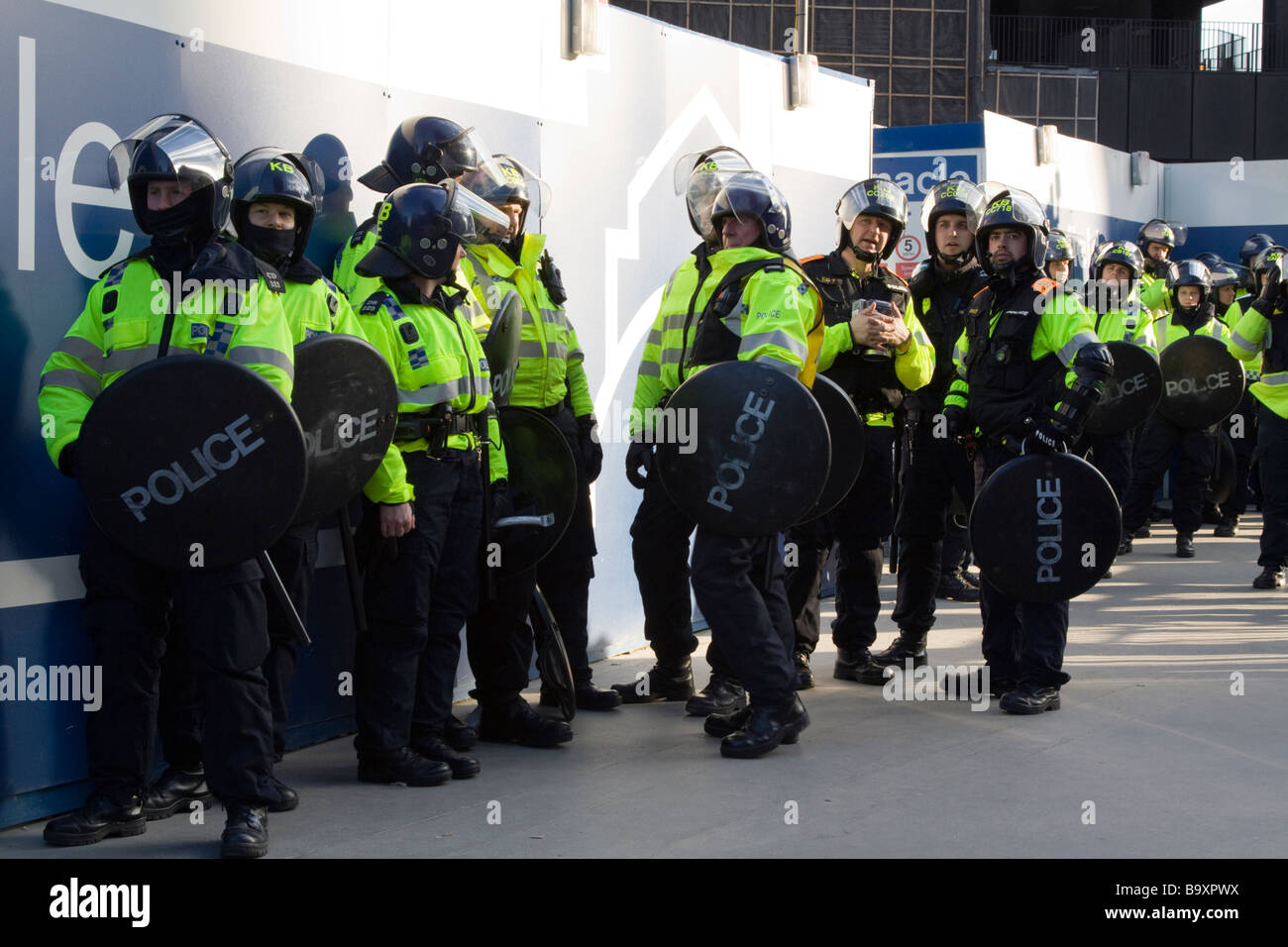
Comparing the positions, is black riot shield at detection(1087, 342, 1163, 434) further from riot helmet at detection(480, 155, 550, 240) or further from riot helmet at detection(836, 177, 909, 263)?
riot helmet at detection(480, 155, 550, 240)

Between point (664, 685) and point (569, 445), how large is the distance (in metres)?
1.22

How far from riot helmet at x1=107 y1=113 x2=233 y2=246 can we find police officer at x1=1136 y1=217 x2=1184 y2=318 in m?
9.60

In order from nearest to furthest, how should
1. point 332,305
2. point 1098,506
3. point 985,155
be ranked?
point 332,305, point 1098,506, point 985,155

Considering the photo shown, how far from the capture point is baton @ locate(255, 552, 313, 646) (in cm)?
444

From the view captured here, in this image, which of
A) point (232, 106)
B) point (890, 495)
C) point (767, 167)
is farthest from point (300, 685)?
point (767, 167)

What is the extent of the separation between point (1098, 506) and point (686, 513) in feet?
6.00

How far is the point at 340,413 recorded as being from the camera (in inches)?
186

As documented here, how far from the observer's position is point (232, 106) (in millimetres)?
5250

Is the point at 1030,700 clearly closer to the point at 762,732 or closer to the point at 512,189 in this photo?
the point at 762,732

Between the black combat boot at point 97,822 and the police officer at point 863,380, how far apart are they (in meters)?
3.06

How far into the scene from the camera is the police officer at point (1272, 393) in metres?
9.38

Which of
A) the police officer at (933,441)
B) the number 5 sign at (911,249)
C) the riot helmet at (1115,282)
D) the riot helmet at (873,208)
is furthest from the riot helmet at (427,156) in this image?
the number 5 sign at (911,249)

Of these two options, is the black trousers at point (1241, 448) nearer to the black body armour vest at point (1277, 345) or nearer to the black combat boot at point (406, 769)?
the black body armour vest at point (1277, 345)
